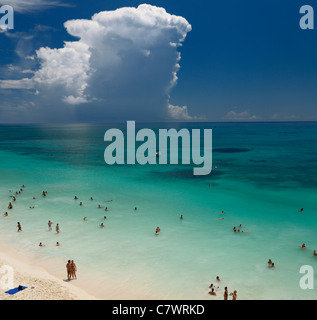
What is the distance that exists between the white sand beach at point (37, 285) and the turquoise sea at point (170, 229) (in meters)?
1.16

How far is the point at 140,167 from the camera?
2633 inches

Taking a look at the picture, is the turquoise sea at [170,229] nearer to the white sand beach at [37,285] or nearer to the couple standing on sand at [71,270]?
the couple standing on sand at [71,270]

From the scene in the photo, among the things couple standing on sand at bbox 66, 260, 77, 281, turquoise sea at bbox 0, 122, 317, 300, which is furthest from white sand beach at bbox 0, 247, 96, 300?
turquoise sea at bbox 0, 122, 317, 300

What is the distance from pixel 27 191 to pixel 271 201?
131 feet

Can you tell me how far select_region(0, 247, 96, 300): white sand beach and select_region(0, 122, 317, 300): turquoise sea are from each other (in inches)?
45.6

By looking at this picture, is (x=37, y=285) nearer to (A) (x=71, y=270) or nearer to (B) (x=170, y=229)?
(A) (x=71, y=270)

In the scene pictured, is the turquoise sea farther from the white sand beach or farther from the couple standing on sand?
the white sand beach

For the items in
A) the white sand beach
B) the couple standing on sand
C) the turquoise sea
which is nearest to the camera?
the white sand beach

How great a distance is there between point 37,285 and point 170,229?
15.8 metres

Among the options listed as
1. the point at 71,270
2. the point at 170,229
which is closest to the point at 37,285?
the point at 71,270

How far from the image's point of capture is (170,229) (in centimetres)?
3094

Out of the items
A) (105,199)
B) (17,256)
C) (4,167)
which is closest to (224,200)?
(105,199)

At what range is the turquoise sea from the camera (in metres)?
21.0
